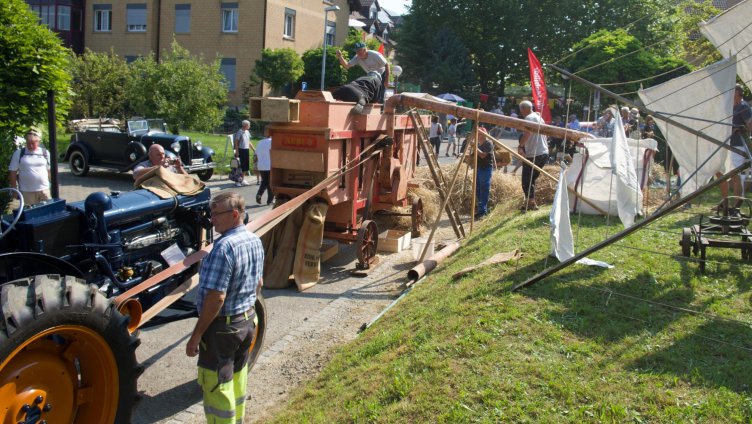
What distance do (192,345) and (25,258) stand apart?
140cm

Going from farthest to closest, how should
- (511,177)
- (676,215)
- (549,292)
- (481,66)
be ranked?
(481,66) → (511,177) → (676,215) → (549,292)

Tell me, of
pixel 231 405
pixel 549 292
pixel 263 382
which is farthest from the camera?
pixel 549 292

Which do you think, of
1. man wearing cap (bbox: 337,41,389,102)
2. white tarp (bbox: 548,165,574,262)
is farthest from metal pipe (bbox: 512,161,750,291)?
man wearing cap (bbox: 337,41,389,102)

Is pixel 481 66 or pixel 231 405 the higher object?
pixel 481 66

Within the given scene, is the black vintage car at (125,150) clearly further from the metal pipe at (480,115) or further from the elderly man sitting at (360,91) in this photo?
the metal pipe at (480,115)

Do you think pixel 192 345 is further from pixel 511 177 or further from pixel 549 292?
pixel 511 177

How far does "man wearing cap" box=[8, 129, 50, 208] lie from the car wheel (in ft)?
29.6

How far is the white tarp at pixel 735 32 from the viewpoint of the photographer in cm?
582

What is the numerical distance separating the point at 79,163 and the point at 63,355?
15894mm

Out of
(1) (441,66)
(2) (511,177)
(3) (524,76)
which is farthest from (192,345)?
(3) (524,76)

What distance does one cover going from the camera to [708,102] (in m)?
6.21

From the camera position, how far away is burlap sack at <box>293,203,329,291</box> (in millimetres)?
8375

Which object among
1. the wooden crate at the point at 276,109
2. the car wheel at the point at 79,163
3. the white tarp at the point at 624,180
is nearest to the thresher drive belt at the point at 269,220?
the wooden crate at the point at 276,109

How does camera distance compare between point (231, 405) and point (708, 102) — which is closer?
point (231, 405)
